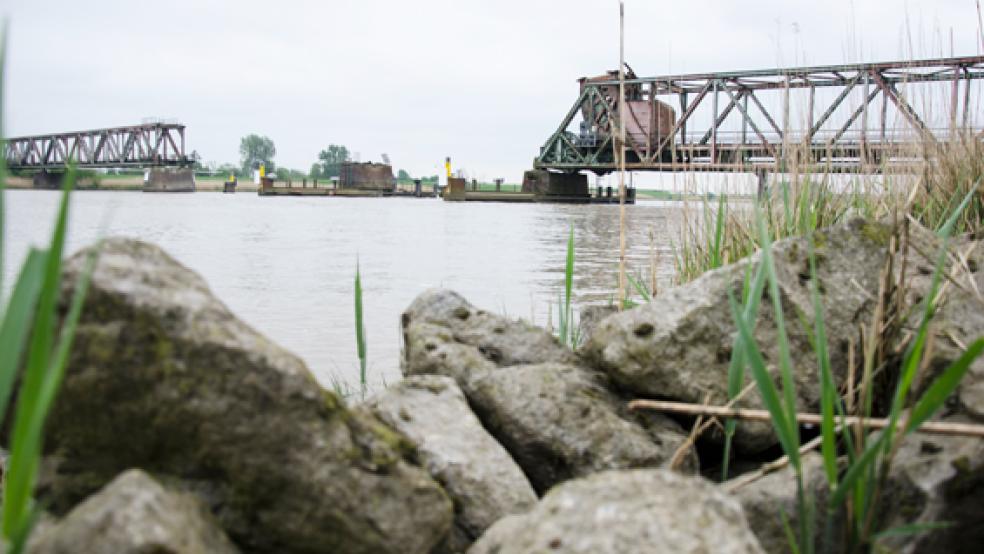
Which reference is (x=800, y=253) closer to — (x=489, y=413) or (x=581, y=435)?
(x=581, y=435)

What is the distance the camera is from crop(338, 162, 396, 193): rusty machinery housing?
71.5m

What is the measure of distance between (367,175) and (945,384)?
7221 centimetres

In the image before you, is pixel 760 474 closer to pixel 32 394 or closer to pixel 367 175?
pixel 32 394

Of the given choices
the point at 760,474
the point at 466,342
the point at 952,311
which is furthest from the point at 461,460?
the point at 952,311

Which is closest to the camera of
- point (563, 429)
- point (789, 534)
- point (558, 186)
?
point (789, 534)

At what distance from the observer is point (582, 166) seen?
42312 millimetres

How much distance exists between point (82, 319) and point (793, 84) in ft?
19.6

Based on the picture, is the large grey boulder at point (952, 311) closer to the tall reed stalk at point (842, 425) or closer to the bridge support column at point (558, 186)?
the tall reed stalk at point (842, 425)

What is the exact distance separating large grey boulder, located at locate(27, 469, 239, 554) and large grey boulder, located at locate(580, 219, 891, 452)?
4.81ft

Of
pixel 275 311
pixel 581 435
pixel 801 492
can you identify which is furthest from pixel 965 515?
pixel 275 311

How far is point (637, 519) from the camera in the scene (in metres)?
1.43

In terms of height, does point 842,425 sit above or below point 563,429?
above

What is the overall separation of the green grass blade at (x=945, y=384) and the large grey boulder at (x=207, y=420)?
103cm

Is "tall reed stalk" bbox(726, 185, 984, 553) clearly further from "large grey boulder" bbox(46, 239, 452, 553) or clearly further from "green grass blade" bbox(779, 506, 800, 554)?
"large grey boulder" bbox(46, 239, 452, 553)
